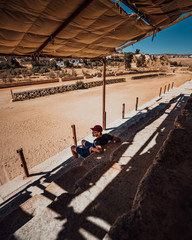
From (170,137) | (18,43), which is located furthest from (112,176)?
(18,43)

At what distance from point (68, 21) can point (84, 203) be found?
10.6 feet

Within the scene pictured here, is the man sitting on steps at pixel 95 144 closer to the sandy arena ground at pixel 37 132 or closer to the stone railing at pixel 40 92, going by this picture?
the sandy arena ground at pixel 37 132

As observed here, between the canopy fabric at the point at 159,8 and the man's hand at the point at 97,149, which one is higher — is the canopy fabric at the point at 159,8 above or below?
above

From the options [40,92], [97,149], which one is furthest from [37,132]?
[40,92]

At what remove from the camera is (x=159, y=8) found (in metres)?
2.37

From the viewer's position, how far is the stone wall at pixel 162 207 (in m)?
0.66

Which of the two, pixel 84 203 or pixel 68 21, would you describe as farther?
pixel 68 21

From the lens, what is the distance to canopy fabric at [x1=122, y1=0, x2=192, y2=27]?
2176mm

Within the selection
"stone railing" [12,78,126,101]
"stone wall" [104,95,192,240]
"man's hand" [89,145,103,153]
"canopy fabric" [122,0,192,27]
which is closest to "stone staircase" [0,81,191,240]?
"man's hand" [89,145,103,153]

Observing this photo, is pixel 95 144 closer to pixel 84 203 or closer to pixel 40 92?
pixel 84 203

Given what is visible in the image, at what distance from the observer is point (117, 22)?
2715 mm

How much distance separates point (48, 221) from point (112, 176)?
1296 millimetres

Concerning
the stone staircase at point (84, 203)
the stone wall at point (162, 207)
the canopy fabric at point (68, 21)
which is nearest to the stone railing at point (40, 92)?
the canopy fabric at point (68, 21)

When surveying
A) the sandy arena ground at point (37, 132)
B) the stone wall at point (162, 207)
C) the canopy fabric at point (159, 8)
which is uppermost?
the canopy fabric at point (159, 8)
